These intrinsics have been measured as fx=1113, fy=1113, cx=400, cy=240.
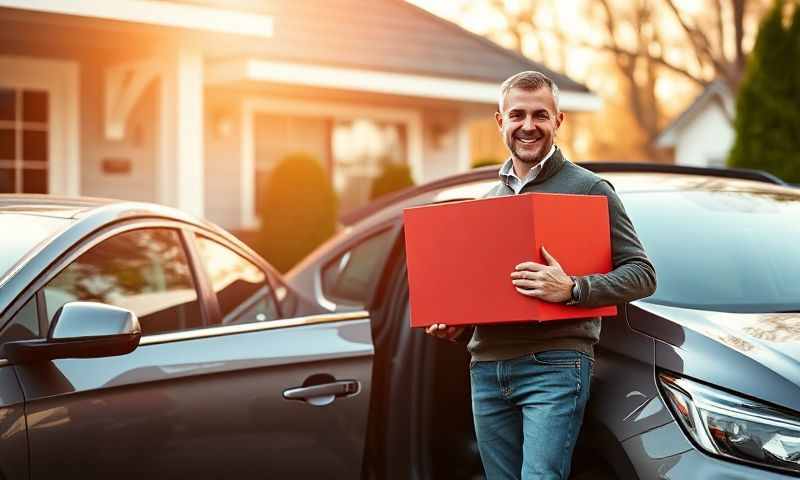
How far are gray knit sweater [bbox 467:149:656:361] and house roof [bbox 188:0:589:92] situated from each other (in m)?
9.08

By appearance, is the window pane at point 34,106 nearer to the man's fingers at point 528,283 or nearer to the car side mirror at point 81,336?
the car side mirror at point 81,336

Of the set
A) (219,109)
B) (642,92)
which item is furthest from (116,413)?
(642,92)

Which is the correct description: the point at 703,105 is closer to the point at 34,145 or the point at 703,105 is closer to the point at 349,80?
the point at 349,80

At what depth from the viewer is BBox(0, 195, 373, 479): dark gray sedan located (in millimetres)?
2928

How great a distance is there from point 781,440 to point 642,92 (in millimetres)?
43134

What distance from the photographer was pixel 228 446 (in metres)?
3.39

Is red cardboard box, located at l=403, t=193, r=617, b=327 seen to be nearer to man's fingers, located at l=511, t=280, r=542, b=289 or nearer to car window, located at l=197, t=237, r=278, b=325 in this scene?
man's fingers, located at l=511, t=280, r=542, b=289

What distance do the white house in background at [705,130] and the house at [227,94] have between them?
592 inches

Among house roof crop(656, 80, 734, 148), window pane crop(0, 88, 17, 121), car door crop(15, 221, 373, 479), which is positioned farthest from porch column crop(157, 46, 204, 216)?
house roof crop(656, 80, 734, 148)

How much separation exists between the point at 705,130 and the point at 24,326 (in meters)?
29.5

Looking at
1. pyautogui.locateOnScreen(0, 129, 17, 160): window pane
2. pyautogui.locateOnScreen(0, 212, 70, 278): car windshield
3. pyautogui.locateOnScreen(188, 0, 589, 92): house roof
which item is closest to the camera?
pyautogui.locateOnScreen(0, 212, 70, 278): car windshield

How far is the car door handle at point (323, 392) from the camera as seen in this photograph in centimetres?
359

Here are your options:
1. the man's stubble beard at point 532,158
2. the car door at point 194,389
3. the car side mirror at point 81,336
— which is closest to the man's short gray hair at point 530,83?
the man's stubble beard at point 532,158

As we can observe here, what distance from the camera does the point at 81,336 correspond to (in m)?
2.95
